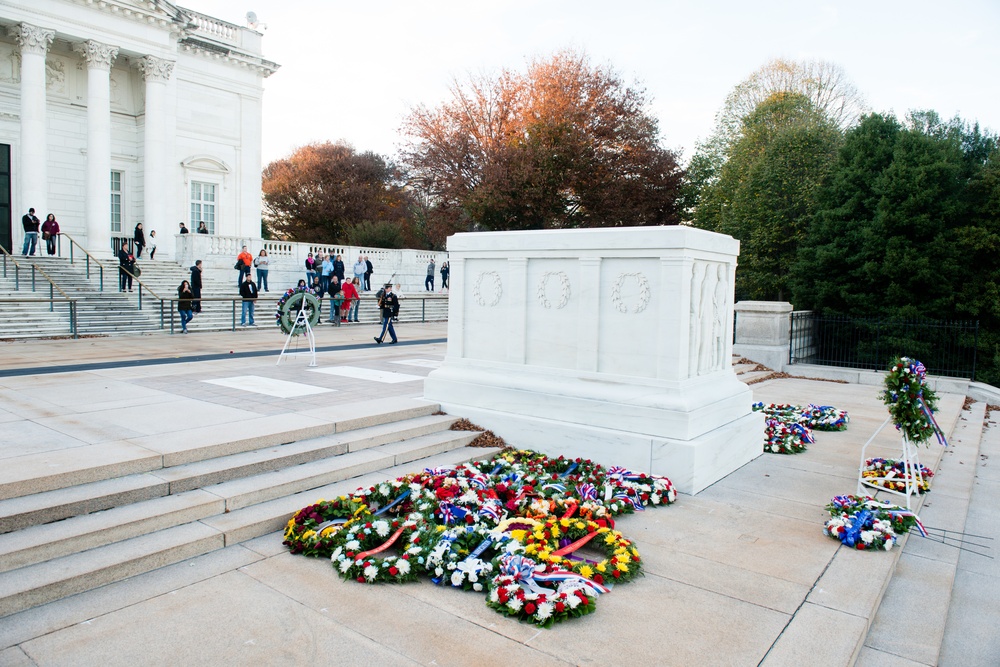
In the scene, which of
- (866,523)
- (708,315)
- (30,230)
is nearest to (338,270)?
(30,230)

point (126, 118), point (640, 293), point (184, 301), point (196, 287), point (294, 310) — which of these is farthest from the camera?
point (126, 118)

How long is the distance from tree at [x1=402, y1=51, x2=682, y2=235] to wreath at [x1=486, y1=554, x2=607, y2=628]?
31.2 meters

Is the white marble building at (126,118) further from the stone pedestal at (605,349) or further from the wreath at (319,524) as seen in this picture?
the wreath at (319,524)

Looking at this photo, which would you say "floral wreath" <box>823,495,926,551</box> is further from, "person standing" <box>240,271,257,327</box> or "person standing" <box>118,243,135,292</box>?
"person standing" <box>118,243,135,292</box>

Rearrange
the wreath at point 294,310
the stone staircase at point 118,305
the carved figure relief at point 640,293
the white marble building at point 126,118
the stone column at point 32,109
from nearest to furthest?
the carved figure relief at point 640,293, the wreath at point 294,310, the stone staircase at point 118,305, the stone column at point 32,109, the white marble building at point 126,118

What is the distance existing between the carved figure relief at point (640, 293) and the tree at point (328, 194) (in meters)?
46.0

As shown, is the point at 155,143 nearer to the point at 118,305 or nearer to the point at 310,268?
the point at 310,268

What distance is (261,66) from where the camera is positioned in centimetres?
3425

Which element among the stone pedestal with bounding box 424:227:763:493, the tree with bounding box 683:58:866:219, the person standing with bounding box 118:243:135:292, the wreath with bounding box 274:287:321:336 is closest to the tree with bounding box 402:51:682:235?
the tree with bounding box 683:58:866:219

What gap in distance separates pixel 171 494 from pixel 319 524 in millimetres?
1170

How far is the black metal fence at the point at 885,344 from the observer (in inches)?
730

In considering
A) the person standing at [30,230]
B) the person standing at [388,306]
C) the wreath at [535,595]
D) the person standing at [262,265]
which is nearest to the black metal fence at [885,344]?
the person standing at [388,306]

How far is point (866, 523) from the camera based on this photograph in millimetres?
5367

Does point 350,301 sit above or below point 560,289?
below
